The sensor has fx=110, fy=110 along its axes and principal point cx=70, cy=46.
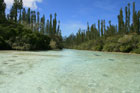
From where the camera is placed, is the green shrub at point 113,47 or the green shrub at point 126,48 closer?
the green shrub at point 126,48

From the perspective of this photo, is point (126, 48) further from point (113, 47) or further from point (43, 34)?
point (43, 34)

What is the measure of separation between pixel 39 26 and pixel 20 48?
85.1 ft

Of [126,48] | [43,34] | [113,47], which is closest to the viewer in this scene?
[126,48]

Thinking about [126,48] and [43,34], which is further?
[43,34]

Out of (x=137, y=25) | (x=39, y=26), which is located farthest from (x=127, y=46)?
(x=39, y=26)

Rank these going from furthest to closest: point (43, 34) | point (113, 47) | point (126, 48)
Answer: point (43, 34) → point (113, 47) → point (126, 48)

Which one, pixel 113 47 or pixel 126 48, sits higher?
pixel 113 47

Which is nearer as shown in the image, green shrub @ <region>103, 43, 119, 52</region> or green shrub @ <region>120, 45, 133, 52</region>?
green shrub @ <region>120, 45, 133, 52</region>

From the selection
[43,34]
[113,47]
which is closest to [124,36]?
[113,47]

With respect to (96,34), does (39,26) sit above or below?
above

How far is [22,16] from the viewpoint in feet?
160

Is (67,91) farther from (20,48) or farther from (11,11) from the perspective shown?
(11,11)

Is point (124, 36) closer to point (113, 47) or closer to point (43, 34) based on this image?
point (113, 47)

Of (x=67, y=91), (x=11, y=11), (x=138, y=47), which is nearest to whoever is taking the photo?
(x=67, y=91)
